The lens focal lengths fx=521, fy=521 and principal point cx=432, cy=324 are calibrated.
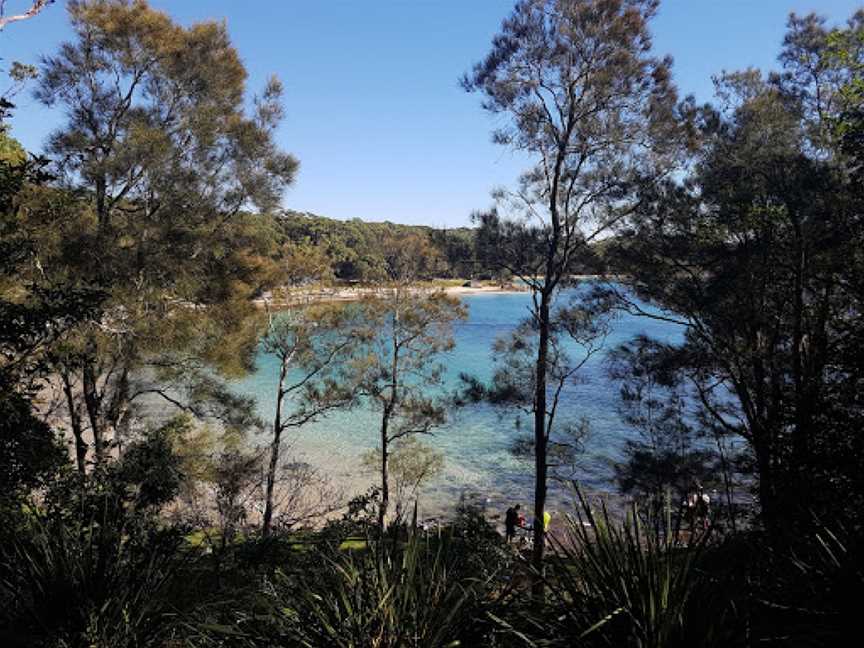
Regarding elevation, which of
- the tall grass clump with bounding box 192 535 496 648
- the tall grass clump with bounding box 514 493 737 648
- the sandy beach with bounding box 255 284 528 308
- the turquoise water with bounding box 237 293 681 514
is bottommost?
the turquoise water with bounding box 237 293 681 514

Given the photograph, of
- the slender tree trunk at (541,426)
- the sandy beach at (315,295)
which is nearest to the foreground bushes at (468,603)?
the slender tree trunk at (541,426)

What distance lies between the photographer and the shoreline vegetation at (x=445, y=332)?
2.46 meters

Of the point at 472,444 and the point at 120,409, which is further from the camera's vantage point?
the point at 472,444

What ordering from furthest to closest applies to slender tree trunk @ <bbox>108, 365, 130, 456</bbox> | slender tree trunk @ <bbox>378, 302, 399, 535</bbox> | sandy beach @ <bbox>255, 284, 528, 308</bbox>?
sandy beach @ <bbox>255, 284, 528, 308</bbox> → slender tree trunk @ <bbox>378, 302, 399, 535</bbox> → slender tree trunk @ <bbox>108, 365, 130, 456</bbox>

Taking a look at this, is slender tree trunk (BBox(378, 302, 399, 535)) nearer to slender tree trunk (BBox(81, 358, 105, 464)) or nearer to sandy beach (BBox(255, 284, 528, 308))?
sandy beach (BBox(255, 284, 528, 308))

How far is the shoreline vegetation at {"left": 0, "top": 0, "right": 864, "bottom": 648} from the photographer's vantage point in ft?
8.05

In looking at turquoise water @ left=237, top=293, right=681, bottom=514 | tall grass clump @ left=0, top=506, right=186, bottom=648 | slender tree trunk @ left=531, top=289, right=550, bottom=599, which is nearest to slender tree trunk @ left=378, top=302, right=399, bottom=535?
turquoise water @ left=237, top=293, right=681, bottom=514

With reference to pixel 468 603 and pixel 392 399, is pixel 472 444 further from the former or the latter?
pixel 468 603

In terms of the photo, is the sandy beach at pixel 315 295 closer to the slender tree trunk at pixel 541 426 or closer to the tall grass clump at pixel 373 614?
the slender tree trunk at pixel 541 426

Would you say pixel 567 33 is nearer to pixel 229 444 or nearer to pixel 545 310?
pixel 545 310

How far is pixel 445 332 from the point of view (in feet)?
55.7

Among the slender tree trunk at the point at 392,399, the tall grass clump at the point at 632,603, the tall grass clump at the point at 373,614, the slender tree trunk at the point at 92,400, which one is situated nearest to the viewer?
the tall grass clump at the point at 632,603

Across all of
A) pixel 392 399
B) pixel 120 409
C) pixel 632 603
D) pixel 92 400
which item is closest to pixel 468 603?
pixel 632 603

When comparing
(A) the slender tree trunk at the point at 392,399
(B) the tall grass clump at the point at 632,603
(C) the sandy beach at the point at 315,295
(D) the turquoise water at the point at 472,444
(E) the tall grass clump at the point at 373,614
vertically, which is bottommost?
(D) the turquoise water at the point at 472,444
